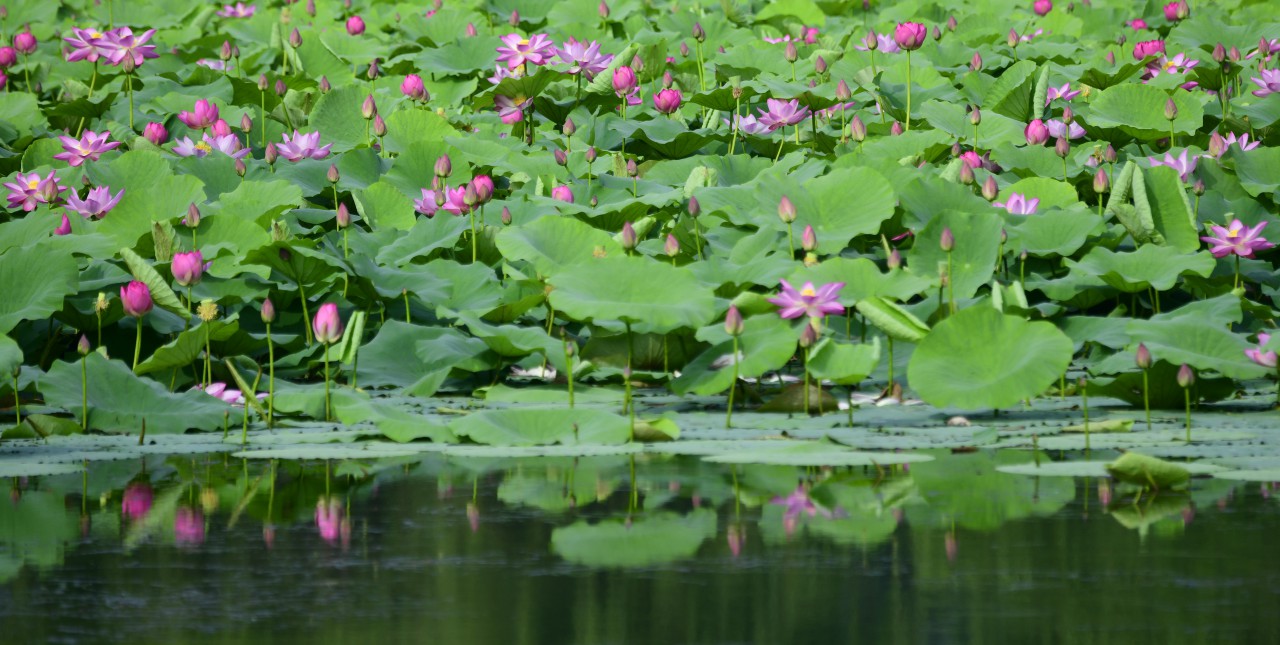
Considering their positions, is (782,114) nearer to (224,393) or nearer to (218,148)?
(218,148)

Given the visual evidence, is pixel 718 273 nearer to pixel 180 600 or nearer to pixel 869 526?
pixel 869 526

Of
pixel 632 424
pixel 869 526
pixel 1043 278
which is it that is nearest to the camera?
pixel 869 526

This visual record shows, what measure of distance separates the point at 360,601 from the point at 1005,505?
1.02 m

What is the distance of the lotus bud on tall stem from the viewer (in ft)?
9.46

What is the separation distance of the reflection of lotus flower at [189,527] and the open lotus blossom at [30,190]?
2332mm

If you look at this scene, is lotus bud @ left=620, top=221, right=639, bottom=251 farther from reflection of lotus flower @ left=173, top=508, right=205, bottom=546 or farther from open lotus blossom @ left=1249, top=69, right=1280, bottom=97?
open lotus blossom @ left=1249, top=69, right=1280, bottom=97

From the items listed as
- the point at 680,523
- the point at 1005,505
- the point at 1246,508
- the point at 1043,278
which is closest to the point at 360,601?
the point at 680,523

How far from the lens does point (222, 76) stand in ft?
21.6

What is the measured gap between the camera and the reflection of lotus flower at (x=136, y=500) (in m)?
2.39

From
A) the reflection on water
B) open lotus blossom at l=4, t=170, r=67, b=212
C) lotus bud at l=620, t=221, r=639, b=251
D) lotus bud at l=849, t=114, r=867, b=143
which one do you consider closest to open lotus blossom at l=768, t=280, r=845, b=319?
lotus bud at l=620, t=221, r=639, b=251

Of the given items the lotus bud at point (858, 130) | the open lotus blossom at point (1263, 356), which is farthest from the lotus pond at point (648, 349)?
the lotus bud at point (858, 130)

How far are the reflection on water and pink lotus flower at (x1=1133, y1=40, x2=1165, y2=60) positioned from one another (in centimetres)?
393

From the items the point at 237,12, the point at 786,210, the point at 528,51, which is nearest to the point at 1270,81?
the point at 786,210

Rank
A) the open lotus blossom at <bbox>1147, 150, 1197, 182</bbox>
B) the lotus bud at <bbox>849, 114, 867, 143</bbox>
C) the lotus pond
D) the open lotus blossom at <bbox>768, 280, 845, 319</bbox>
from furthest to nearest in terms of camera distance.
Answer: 1. the lotus bud at <bbox>849, 114, 867, 143</bbox>
2. the open lotus blossom at <bbox>1147, 150, 1197, 182</bbox>
3. the open lotus blossom at <bbox>768, 280, 845, 319</bbox>
4. the lotus pond
